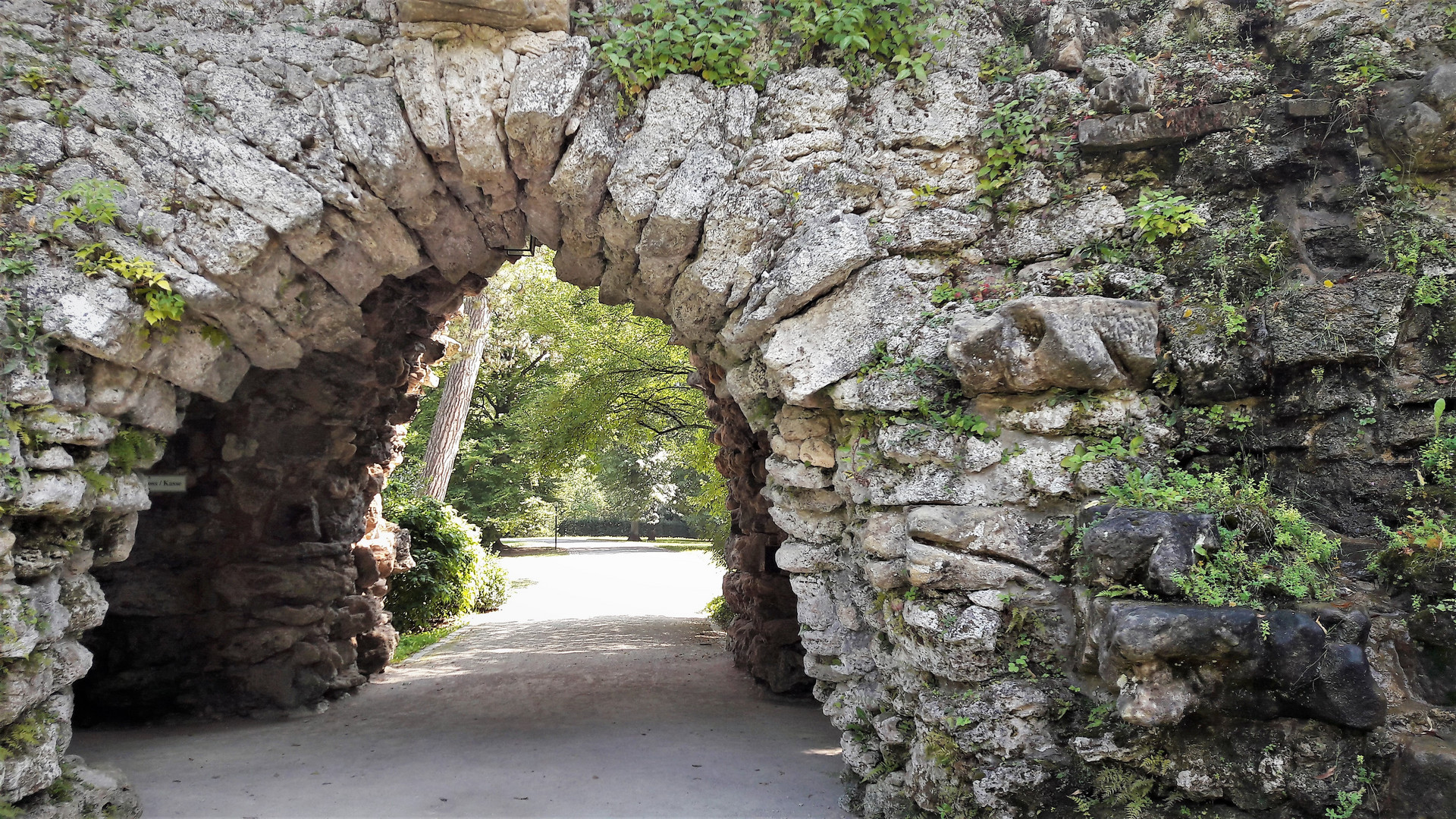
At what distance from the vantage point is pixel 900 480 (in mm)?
4117

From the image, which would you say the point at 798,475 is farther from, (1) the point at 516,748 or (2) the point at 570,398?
(2) the point at 570,398

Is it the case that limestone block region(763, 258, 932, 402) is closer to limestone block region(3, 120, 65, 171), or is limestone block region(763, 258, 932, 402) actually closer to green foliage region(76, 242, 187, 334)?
green foliage region(76, 242, 187, 334)

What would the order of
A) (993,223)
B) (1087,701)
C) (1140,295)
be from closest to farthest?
(1087,701)
(1140,295)
(993,223)

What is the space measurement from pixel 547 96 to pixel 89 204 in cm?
234

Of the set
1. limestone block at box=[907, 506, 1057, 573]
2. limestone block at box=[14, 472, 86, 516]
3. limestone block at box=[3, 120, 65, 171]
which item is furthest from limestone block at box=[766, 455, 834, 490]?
limestone block at box=[3, 120, 65, 171]

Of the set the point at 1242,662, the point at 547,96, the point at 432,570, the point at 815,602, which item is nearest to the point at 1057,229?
the point at 1242,662

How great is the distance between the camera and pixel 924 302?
4.29 metres

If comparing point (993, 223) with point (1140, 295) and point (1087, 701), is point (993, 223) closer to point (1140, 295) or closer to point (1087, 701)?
point (1140, 295)

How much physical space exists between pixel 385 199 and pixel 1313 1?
515 centimetres

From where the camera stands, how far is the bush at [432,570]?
11703mm

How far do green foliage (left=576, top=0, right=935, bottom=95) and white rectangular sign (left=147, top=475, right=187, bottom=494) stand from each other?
5.35m

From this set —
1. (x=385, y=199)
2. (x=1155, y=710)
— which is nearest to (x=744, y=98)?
(x=385, y=199)

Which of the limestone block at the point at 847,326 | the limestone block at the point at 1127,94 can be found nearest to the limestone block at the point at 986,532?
the limestone block at the point at 847,326

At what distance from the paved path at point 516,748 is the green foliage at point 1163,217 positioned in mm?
3597
